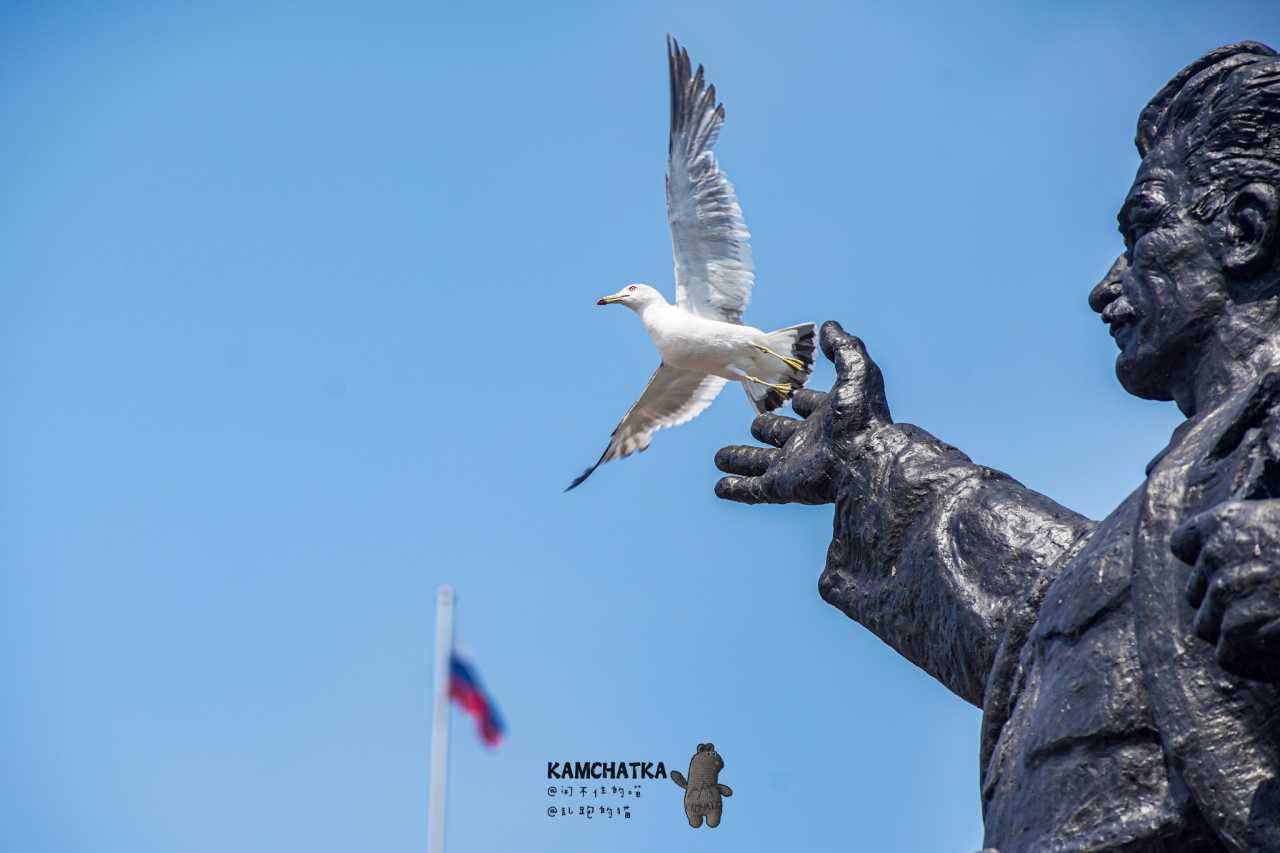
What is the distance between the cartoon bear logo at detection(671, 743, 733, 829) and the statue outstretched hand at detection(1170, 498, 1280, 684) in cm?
514

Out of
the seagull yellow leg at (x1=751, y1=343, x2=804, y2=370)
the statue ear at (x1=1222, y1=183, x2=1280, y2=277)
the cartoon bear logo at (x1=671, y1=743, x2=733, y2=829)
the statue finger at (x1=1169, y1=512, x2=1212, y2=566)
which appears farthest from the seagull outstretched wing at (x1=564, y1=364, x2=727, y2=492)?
the statue finger at (x1=1169, y1=512, x2=1212, y2=566)

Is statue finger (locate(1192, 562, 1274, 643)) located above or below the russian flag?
below

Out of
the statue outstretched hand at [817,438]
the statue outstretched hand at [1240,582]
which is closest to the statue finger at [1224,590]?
the statue outstretched hand at [1240,582]

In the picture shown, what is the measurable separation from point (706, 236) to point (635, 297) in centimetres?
103

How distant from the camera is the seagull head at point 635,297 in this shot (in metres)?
13.2

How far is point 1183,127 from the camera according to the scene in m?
4.09

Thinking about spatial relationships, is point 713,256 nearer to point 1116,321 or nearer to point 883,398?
point 883,398

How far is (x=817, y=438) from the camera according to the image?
5.15m

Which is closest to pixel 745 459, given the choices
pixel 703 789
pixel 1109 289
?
pixel 1109 289

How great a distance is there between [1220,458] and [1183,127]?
104 centimetres

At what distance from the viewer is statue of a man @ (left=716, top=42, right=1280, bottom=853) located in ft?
10.4

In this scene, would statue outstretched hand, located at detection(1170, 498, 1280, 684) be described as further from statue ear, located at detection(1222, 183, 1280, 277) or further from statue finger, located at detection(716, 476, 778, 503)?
statue finger, located at detection(716, 476, 778, 503)

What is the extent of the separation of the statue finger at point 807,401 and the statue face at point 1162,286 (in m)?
1.32

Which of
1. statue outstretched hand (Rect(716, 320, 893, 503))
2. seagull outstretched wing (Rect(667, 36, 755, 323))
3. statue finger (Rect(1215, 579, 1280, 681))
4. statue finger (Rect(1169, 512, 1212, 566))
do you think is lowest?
statue finger (Rect(1215, 579, 1280, 681))
